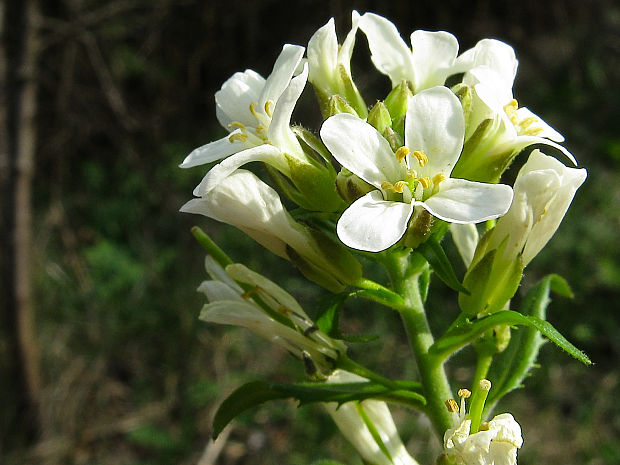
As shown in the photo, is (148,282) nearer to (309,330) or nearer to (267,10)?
(267,10)

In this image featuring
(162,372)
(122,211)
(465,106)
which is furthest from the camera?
(122,211)

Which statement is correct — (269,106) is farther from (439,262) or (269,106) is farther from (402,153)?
(439,262)

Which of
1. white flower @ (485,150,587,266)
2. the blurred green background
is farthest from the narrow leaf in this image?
the blurred green background

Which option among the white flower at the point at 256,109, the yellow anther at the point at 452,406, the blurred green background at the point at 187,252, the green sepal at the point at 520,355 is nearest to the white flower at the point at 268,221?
the white flower at the point at 256,109

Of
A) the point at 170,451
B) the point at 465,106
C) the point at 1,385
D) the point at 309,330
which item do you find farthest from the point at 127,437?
the point at 465,106

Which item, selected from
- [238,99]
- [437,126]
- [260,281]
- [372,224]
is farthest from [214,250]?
[437,126]

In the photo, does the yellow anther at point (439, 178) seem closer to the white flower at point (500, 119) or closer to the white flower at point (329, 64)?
the white flower at point (500, 119)

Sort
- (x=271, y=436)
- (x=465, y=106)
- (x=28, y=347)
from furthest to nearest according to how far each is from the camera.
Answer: (x=271, y=436), (x=28, y=347), (x=465, y=106)
